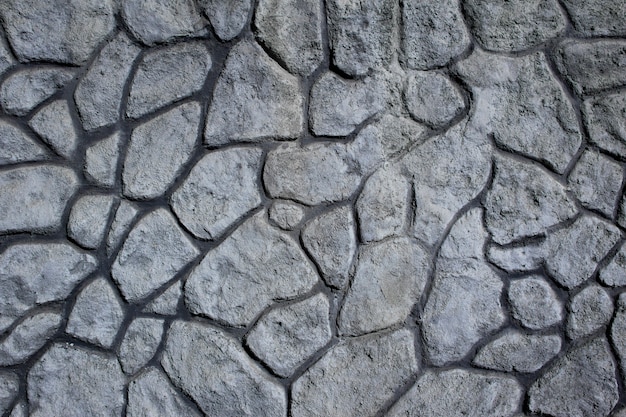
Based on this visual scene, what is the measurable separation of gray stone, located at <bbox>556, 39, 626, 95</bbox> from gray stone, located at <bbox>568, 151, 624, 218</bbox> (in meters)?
0.19

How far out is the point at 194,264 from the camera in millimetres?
1820

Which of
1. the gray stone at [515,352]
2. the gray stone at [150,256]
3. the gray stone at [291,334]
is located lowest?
the gray stone at [515,352]

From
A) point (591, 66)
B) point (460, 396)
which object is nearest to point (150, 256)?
point (460, 396)

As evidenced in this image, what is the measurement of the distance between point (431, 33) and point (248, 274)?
31.6 inches

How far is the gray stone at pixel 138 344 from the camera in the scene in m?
1.79

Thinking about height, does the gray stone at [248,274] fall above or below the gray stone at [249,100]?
below

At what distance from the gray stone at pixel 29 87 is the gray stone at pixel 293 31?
0.52 metres

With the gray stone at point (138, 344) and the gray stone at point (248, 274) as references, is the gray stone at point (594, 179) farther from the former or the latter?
the gray stone at point (138, 344)

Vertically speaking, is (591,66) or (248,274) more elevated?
(591,66)

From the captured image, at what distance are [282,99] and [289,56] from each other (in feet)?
0.38

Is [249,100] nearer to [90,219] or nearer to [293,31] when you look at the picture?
[293,31]

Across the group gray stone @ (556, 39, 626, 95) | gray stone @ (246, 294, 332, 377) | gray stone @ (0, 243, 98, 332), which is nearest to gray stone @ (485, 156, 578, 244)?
gray stone @ (556, 39, 626, 95)

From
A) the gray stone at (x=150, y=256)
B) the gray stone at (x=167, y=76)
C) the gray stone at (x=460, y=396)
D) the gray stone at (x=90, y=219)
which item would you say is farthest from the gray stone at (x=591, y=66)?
the gray stone at (x=90, y=219)

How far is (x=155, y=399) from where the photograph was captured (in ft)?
5.91
